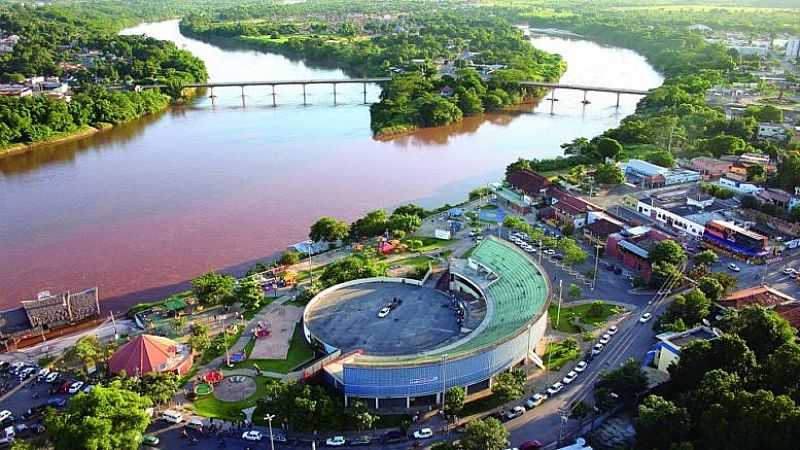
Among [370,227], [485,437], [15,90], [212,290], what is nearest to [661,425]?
[485,437]

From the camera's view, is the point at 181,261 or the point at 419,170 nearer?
the point at 181,261

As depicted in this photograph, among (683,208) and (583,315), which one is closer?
(583,315)

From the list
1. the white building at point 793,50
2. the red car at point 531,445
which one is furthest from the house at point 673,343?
the white building at point 793,50

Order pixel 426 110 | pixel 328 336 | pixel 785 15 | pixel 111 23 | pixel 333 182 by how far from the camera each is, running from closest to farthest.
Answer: pixel 328 336
pixel 333 182
pixel 426 110
pixel 111 23
pixel 785 15

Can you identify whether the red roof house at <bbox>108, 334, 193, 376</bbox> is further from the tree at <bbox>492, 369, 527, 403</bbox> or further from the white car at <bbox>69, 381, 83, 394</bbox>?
the tree at <bbox>492, 369, 527, 403</bbox>

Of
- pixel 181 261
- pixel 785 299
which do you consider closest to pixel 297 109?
pixel 181 261

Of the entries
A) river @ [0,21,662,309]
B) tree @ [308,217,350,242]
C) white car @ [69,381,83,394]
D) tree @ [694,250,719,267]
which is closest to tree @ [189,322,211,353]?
white car @ [69,381,83,394]

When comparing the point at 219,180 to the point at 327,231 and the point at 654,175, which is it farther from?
the point at 654,175

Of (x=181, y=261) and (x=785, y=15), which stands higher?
(x=785, y=15)

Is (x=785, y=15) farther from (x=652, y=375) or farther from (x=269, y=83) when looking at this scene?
(x=652, y=375)
